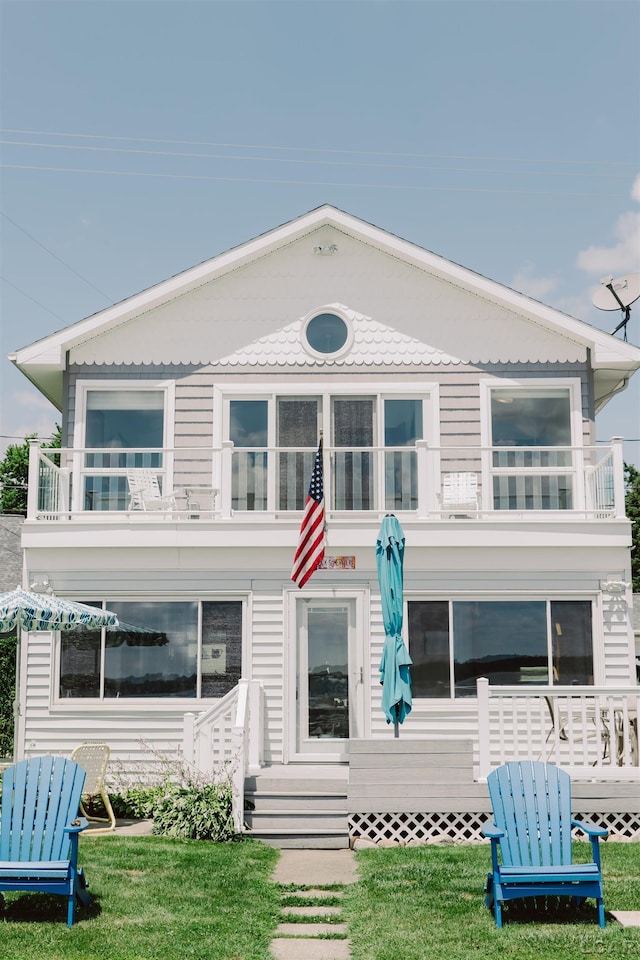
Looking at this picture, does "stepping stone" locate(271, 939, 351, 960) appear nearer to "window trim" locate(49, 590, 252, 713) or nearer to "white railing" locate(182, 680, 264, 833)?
"white railing" locate(182, 680, 264, 833)

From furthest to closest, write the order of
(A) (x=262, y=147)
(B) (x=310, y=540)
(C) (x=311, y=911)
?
(A) (x=262, y=147), (B) (x=310, y=540), (C) (x=311, y=911)

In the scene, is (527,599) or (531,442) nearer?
(527,599)

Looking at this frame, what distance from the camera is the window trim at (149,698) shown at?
13.9 m

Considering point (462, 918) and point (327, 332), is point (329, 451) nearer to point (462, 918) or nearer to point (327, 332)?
point (327, 332)

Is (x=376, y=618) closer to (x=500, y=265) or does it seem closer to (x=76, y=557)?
(x=76, y=557)

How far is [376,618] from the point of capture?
Result: 45.6ft

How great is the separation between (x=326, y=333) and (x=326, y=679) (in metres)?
5.32

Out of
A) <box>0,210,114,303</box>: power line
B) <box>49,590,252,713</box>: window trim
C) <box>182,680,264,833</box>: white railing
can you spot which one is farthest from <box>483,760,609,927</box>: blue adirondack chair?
<box>0,210,114,303</box>: power line

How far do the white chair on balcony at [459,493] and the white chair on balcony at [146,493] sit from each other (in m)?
3.89

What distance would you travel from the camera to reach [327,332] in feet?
51.5

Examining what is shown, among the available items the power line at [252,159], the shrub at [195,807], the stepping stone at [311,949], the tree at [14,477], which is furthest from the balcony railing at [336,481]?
the tree at [14,477]

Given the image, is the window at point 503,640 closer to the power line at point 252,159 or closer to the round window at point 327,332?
the round window at point 327,332

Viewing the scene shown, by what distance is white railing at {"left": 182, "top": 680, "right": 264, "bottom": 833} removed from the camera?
1103 cm

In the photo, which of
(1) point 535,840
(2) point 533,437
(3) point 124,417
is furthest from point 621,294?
(1) point 535,840
